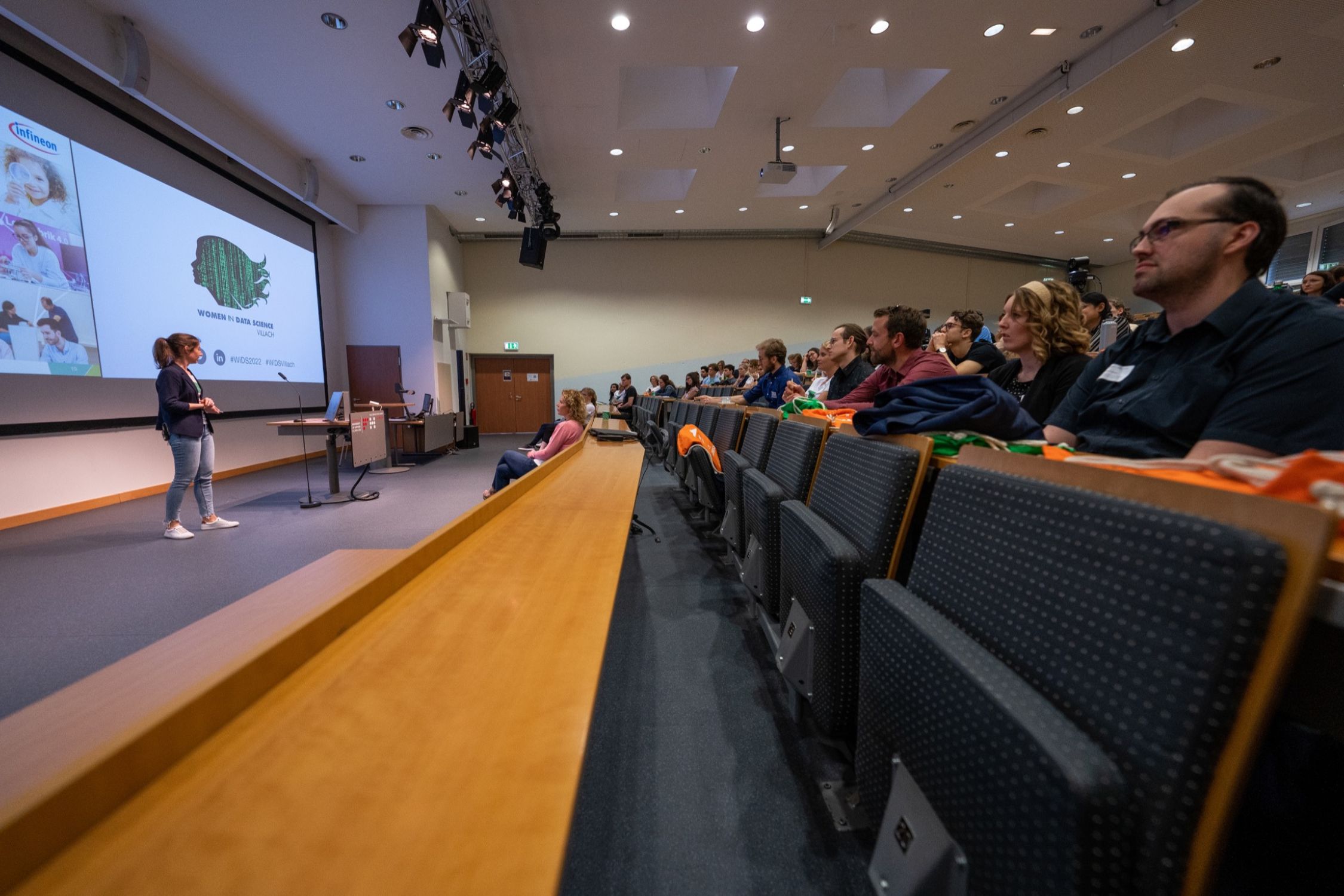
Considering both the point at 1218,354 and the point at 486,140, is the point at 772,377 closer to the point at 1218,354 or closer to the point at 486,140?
the point at 1218,354

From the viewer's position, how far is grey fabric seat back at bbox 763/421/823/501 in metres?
1.49

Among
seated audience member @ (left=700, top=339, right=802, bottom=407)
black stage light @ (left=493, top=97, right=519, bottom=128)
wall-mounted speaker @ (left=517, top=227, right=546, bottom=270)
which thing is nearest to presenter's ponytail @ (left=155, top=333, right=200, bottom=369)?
black stage light @ (left=493, top=97, right=519, bottom=128)

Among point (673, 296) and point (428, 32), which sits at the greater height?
point (428, 32)

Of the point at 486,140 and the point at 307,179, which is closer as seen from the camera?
the point at 486,140

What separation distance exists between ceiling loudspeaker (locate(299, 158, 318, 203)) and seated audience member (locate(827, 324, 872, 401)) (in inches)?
251

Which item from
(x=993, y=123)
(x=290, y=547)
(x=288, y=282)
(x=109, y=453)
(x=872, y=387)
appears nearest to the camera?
(x=872, y=387)

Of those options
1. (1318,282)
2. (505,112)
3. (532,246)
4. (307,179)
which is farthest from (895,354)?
(307,179)

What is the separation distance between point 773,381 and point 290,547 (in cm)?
331

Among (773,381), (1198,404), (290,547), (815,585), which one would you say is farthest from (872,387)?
(290,547)

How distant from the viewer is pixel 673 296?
31.5 ft

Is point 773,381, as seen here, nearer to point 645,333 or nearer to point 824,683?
point 824,683

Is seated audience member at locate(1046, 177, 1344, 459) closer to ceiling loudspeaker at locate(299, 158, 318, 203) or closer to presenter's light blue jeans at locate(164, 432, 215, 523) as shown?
presenter's light blue jeans at locate(164, 432, 215, 523)

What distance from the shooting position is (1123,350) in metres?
1.25

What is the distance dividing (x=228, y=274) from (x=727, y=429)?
18.3 ft
